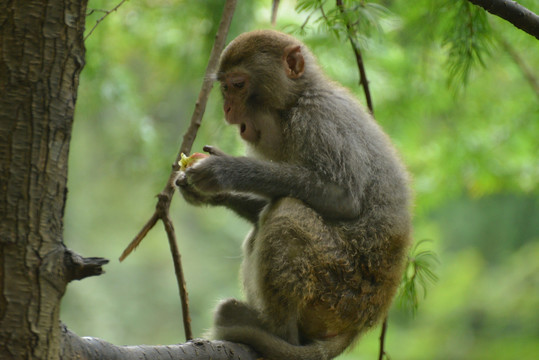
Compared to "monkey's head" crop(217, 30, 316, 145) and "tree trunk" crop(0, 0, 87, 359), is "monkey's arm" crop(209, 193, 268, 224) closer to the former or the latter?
"monkey's head" crop(217, 30, 316, 145)

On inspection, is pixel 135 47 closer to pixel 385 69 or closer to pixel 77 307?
pixel 385 69

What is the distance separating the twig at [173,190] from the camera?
132 inches

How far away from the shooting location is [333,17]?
12.1 ft

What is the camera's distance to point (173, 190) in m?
3.59

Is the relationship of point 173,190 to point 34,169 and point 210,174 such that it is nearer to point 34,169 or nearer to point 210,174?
point 210,174

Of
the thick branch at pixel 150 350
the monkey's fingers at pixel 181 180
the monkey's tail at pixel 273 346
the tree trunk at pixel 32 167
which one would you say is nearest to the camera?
the tree trunk at pixel 32 167

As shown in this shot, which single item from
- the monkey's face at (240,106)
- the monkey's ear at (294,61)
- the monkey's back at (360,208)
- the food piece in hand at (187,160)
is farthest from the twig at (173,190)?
the monkey's back at (360,208)

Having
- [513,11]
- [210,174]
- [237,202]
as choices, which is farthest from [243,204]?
[513,11]

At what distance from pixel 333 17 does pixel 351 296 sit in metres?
1.64

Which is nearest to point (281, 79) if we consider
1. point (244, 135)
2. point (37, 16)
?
point (244, 135)

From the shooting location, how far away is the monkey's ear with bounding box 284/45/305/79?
12.6ft

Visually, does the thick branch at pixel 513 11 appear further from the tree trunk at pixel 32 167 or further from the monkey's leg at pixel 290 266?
the tree trunk at pixel 32 167

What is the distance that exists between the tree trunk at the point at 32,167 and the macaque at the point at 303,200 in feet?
4.48

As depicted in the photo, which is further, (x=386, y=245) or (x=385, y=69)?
(x=385, y=69)
